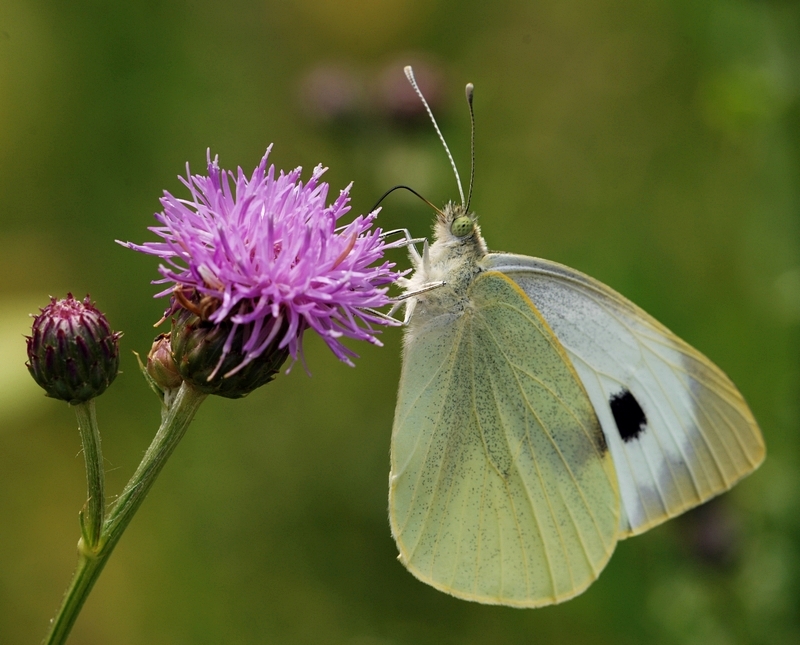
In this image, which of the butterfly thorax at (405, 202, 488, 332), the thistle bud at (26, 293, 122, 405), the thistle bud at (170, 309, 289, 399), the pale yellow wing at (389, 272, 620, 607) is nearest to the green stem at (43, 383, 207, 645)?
the thistle bud at (170, 309, 289, 399)

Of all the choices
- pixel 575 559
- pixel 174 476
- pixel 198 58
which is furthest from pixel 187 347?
pixel 198 58

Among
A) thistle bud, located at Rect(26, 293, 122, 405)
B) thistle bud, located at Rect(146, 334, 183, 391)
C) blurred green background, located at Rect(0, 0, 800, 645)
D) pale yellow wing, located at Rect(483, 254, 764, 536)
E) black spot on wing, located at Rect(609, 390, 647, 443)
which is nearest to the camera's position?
thistle bud, located at Rect(26, 293, 122, 405)

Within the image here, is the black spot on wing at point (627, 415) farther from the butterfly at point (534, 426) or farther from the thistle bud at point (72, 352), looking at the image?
the thistle bud at point (72, 352)

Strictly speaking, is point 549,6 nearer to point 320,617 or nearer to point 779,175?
point 779,175

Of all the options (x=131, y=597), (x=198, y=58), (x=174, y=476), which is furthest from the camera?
(x=198, y=58)

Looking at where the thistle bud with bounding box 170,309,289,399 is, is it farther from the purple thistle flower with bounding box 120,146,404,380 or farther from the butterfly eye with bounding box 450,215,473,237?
the butterfly eye with bounding box 450,215,473,237

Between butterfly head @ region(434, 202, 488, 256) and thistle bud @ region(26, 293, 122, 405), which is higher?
butterfly head @ region(434, 202, 488, 256)

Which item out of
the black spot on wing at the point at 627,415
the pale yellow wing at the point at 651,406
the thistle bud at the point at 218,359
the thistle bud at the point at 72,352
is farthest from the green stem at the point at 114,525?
the black spot on wing at the point at 627,415

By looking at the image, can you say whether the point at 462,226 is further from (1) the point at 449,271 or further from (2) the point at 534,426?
(2) the point at 534,426
